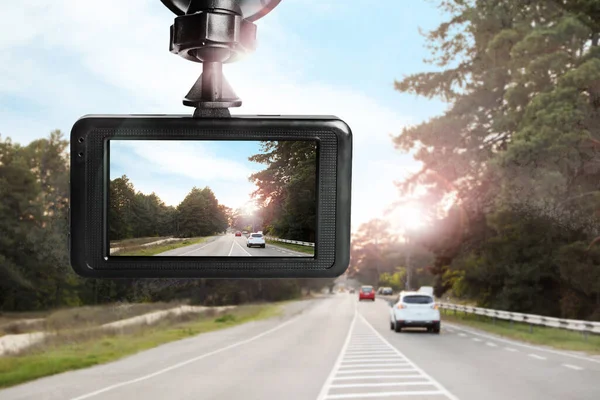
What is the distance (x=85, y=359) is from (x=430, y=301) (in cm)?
1606

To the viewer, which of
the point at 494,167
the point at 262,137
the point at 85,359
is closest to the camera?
the point at 262,137

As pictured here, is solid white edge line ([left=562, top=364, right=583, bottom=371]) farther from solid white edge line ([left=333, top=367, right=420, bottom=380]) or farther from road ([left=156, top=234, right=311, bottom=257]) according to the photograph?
road ([left=156, top=234, right=311, bottom=257])

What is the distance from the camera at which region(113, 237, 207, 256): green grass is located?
2088 millimetres

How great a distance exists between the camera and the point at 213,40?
1862 mm

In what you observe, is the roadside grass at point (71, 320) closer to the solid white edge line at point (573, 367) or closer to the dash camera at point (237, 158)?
the dash camera at point (237, 158)

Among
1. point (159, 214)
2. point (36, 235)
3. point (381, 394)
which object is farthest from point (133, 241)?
point (36, 235)

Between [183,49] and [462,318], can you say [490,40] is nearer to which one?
[462,318]

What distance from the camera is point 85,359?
2209 centimetres

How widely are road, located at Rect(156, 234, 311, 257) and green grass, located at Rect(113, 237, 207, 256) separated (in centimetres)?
2

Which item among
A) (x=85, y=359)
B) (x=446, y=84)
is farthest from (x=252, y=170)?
(x=446, y=84)

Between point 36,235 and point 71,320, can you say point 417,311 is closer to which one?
point 71,320

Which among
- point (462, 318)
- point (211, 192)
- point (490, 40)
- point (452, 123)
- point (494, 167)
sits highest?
point (490, 40)

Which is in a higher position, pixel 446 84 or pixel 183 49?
pixel 446 84

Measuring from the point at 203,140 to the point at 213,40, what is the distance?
Answer: 11.5 inches
